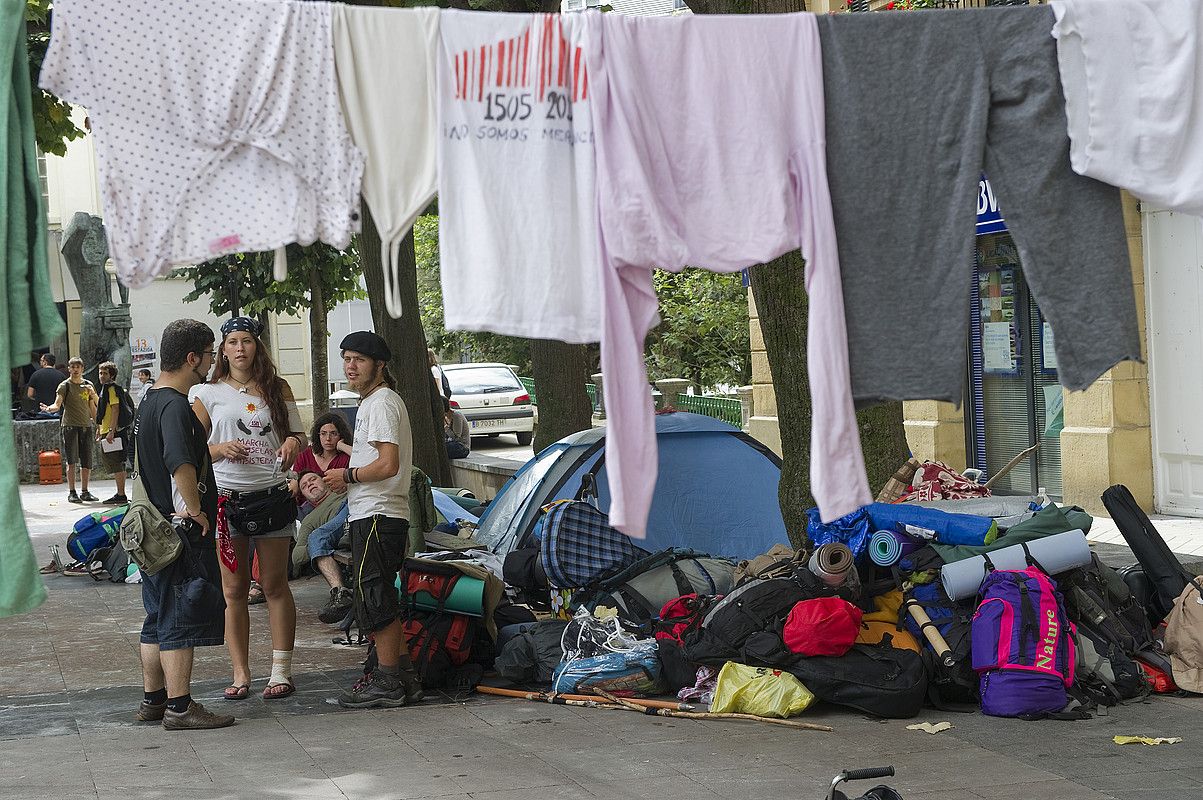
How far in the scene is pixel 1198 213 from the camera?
3.97 metres

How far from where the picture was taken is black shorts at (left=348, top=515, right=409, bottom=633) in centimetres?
679

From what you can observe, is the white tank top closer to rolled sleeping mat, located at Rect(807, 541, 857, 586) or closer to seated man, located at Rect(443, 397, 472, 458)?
rolled sleeping mat, located at Rect(807, 541, 857, 586)

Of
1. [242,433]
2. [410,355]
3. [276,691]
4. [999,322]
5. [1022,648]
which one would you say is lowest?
[276,691]

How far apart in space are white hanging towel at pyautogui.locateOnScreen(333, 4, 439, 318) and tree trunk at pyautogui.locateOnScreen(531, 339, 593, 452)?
8.23 metres

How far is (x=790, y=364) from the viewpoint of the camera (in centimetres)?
765

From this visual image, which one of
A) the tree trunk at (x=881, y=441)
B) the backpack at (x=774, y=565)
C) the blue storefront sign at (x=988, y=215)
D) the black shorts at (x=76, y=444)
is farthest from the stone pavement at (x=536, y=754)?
the black shorts at (x=76, y=444)

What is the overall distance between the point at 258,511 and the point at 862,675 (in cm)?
316

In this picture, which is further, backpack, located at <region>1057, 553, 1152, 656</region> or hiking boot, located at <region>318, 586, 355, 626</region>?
hiking boot, located at <region>318, 586, 355, 626</region>

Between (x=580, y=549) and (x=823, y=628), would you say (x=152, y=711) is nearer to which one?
(x=580, y=549)

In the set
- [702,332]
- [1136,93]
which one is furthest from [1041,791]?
[702,332]

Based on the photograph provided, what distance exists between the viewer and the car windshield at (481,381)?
973 inches

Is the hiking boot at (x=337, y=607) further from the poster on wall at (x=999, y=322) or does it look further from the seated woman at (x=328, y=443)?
the poster on wall at (x=999, y=322)

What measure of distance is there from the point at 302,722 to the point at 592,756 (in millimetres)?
1583

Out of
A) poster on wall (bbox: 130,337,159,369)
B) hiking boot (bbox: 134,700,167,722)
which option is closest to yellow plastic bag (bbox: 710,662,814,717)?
hiking boot (bbox: 134,700,167,722)
